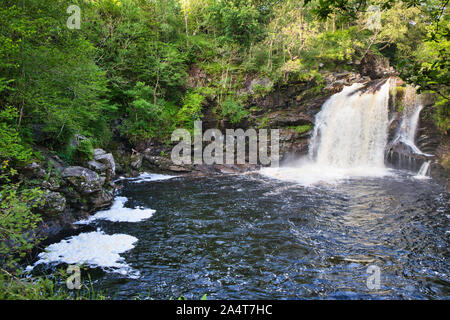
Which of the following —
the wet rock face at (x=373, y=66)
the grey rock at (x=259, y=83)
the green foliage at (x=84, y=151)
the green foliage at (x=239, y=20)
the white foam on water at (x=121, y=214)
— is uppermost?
the green foliage at (x=239, y=20)

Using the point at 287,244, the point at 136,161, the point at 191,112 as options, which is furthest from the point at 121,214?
the point at 191,112

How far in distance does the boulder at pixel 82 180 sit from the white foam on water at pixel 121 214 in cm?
109

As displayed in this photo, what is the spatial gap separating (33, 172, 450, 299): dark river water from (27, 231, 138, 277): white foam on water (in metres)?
0.26

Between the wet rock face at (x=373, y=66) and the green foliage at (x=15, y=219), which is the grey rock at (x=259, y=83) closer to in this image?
the wet rock face at (x=373, y=66)

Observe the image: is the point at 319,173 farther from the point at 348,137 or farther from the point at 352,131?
the point at 352,131

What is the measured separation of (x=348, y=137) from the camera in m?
20.4

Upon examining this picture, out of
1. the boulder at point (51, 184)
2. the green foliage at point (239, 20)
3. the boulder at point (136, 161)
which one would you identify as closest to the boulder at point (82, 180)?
the boulder at point (51, 184)

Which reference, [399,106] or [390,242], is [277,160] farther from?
[390,242]

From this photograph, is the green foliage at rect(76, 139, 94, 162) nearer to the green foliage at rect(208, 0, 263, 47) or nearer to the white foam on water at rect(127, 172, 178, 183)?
the white foam on water at rect(127, 172, 178, 183)

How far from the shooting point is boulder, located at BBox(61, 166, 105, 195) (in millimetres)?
10620

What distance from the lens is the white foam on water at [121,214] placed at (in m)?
10.6

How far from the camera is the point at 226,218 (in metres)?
10.8

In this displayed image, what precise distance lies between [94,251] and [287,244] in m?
6.08
